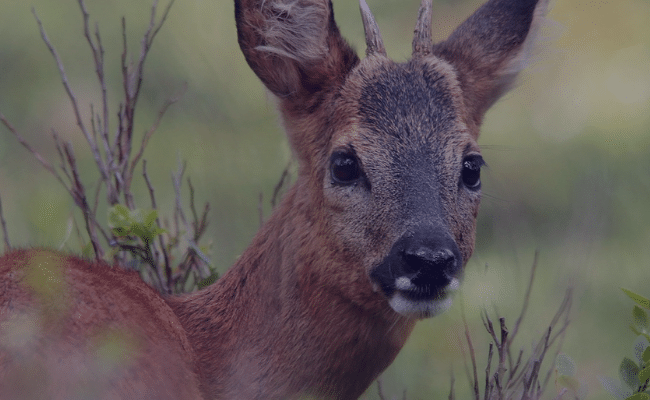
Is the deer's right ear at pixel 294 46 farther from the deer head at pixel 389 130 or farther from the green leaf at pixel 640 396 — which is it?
the green leaf at pixel 640 396

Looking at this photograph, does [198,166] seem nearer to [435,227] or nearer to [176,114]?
[176,114]

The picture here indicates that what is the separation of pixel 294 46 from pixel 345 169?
2.35 feet

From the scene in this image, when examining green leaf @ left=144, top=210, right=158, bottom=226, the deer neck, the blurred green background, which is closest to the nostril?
the deer neck

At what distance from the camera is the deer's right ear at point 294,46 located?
14.9 feet

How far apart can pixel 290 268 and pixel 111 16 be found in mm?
6844

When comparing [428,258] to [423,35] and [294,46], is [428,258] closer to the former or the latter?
[294,46]

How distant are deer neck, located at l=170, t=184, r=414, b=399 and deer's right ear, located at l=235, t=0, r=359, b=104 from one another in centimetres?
62

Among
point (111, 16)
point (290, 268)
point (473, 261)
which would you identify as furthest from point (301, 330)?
point (111, 16)

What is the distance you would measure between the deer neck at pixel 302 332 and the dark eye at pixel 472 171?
28.7 inches

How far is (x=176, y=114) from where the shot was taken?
9.18 m

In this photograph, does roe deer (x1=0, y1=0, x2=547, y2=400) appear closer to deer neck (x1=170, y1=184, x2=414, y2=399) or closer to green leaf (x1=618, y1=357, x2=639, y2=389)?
deer neck (x1=170, y1=184, x2=414, y2=399)

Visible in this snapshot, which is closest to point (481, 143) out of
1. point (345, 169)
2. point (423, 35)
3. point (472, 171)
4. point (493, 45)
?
point (493, 45)

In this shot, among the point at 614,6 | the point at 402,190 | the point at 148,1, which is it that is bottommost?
the point at 402,190

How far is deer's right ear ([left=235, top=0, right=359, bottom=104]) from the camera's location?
4.53 m
